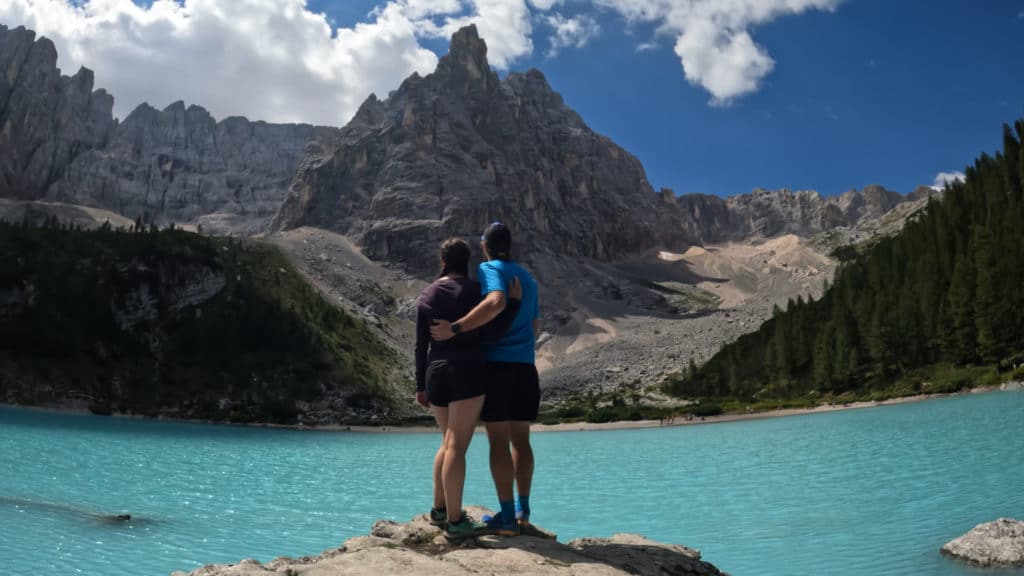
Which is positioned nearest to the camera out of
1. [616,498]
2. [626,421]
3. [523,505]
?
[523,505]

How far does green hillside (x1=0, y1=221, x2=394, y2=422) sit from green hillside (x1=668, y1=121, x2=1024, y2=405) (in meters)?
56.7

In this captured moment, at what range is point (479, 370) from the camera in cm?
733

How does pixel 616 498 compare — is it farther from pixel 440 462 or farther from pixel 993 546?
pixel 440 462

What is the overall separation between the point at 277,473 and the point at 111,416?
2262 inches

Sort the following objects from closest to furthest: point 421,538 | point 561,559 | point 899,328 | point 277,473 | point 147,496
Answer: point 561,559 → point 421,538 → point 147,496 → point 277,473 → point 899,328

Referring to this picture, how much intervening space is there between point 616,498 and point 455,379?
1424cm

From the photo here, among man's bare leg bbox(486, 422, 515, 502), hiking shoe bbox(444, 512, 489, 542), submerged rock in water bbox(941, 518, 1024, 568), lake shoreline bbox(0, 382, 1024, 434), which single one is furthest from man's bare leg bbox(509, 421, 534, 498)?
lake shoreline bbox(0, 382, 1024, 434)

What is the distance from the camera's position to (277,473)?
29.3 metres

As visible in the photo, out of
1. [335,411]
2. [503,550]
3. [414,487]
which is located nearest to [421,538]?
[503,550]

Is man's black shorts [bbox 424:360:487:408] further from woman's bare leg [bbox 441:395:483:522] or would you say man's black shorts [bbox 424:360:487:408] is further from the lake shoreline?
the lake shoreline

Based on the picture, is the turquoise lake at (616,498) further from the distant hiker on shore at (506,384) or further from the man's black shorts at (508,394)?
the man's black shorts at (508,394)

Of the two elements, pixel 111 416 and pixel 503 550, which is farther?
pixel 111 416

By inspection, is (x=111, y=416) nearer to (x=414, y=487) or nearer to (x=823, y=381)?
(x=414, y=487)

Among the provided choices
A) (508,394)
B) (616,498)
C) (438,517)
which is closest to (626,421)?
(616,498)
